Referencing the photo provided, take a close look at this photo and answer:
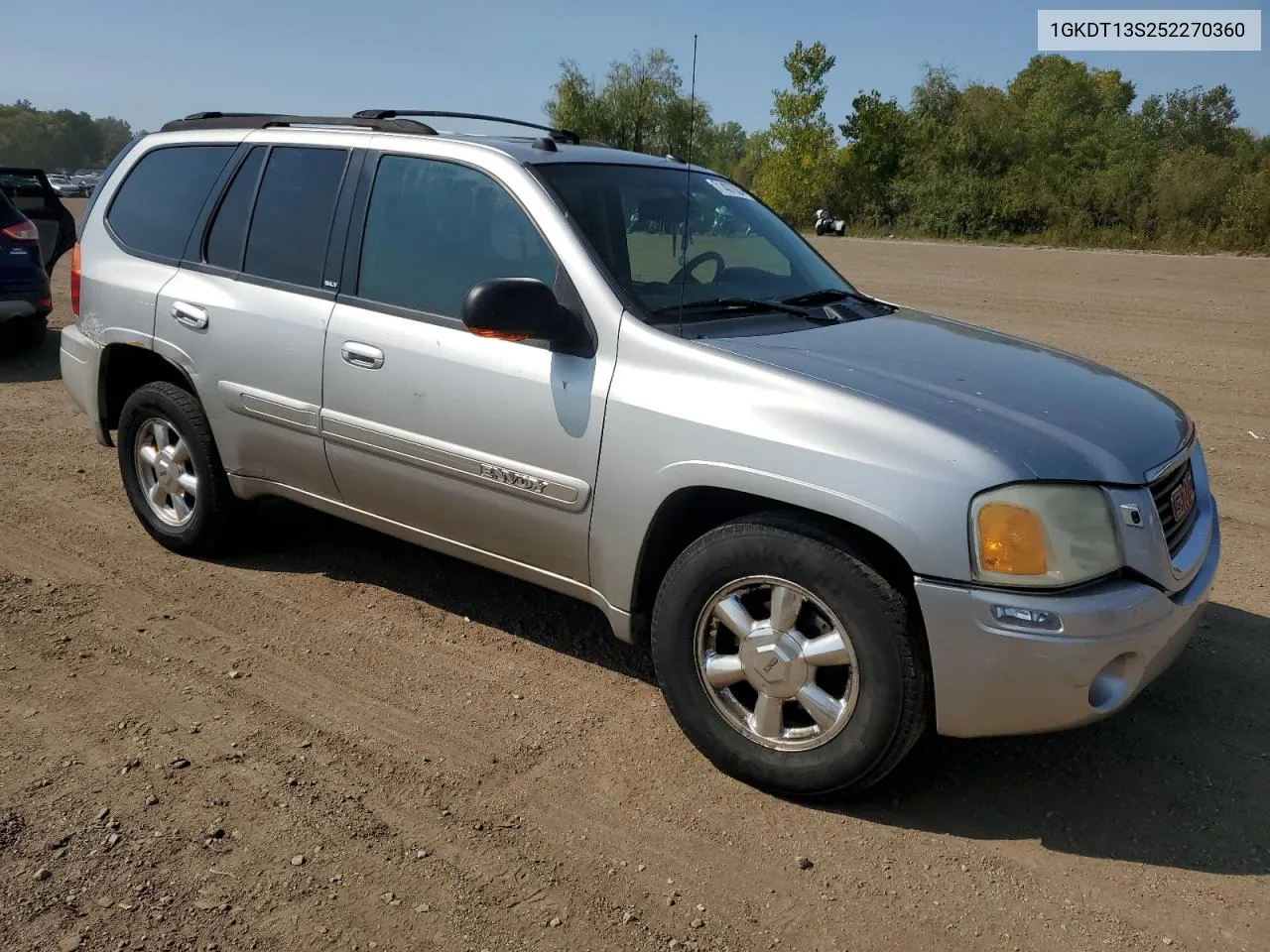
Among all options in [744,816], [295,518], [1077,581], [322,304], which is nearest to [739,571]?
[744,816]

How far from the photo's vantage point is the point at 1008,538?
9.21 ft

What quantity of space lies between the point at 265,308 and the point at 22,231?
660 centimetres

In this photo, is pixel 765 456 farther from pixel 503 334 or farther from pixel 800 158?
pixel 800 158

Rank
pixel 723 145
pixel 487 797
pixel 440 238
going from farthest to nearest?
pixel 723 145 → pixel 440 238 → pixel 487 797

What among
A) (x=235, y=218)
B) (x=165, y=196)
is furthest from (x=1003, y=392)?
(x=165, y=196)

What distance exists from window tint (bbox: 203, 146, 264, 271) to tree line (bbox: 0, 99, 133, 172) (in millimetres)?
143132

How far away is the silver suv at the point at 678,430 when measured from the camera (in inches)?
113

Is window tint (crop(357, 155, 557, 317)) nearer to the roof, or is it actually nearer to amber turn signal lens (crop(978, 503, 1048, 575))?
the roof

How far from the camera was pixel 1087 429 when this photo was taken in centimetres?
310

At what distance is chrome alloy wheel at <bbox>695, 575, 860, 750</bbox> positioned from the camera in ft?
10.1

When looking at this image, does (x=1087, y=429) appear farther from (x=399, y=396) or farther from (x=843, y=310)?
(x=399, y=396)

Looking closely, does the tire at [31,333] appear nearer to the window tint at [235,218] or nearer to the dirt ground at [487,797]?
the dirt ground at [487,797]

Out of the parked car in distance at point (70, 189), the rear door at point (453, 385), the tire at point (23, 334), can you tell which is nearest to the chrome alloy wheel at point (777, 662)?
the rear door at point (453, 385)

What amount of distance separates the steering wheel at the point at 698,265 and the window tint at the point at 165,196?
217 centimetres
